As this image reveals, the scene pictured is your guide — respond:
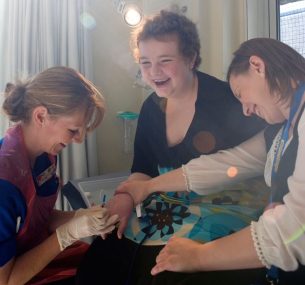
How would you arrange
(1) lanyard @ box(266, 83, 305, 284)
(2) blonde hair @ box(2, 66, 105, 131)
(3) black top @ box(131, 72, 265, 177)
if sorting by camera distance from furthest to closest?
(3) black top @ box(131, 72, 265, 177) → (2) blonde hair @ box(2, 66, 105, 131) → (1) lanyard @ box(266, 83, 305, 284)

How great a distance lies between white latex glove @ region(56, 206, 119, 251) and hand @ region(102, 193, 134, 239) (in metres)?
0.04

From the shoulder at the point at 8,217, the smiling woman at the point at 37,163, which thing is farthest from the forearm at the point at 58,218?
the shoulder at the point at 8,217

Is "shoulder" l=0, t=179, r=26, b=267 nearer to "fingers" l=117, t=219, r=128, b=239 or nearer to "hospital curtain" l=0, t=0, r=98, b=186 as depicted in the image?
"fingers" l=117, t=219, r=128, b=239

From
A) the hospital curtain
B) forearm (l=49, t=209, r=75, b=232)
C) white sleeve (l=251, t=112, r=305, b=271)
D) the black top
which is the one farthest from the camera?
the hospital curtain

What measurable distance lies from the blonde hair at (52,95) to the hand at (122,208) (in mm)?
307

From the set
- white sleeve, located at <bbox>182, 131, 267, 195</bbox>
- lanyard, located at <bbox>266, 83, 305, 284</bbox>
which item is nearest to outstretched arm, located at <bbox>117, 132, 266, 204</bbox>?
white sleeve, located at <bbox>182, 131, 267, 195</bbox>

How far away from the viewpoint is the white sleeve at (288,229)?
2.31ft

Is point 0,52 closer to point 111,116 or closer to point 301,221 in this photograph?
point 111,116

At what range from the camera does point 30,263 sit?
1.04 m

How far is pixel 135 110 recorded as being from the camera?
229 centimetres

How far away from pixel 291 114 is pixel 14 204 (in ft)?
2.40

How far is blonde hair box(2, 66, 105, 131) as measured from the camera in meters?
1.06

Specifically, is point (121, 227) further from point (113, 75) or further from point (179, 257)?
point (113, 75)

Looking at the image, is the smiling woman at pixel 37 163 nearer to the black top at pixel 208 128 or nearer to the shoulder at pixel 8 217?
the shoulder at pixel 8 217
